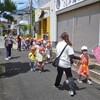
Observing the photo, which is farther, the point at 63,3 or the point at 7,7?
the point at 7,7

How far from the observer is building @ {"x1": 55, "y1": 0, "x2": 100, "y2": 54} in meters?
15.0

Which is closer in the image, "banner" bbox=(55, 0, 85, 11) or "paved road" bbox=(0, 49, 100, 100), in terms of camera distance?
"paved road" bbox=(0, 49, 100, 100)

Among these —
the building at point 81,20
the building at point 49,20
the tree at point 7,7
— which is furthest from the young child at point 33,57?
the tree at point 7,7

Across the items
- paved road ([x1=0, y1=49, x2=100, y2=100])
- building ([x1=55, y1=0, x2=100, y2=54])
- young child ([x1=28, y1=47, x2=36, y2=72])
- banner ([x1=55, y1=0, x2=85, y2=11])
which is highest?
banner ([x1=55, y1=0, x2=85, y2=11])

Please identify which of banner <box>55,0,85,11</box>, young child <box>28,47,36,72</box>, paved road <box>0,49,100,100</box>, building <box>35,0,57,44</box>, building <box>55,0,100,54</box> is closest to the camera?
paved road <box>0,49,100,100</box>

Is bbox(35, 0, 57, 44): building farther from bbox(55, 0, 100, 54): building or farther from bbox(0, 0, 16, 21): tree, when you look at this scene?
bbox(0, 0, 16, 21): tree

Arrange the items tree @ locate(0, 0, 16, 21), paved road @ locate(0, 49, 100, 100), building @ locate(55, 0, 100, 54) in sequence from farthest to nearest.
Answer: tree @ locate(0, 0, 16, 21) < building @ locate(55, 0, 100, 54) < paved road @ locate(0, 49, 100, 100)

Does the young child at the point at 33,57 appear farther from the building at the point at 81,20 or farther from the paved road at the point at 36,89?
the building at the point at 81,20

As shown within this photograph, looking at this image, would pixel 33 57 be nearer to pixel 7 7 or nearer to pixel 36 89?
pixel 36 89

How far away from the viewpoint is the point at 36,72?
40.4 ft

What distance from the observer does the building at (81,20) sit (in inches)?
589

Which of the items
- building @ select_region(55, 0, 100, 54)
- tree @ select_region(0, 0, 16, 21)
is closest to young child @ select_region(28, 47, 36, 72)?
building @ select_region(55, 0, 100, 54)

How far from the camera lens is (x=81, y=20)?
1716 centimetres

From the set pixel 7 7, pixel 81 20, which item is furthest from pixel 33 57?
pixel 7 7
